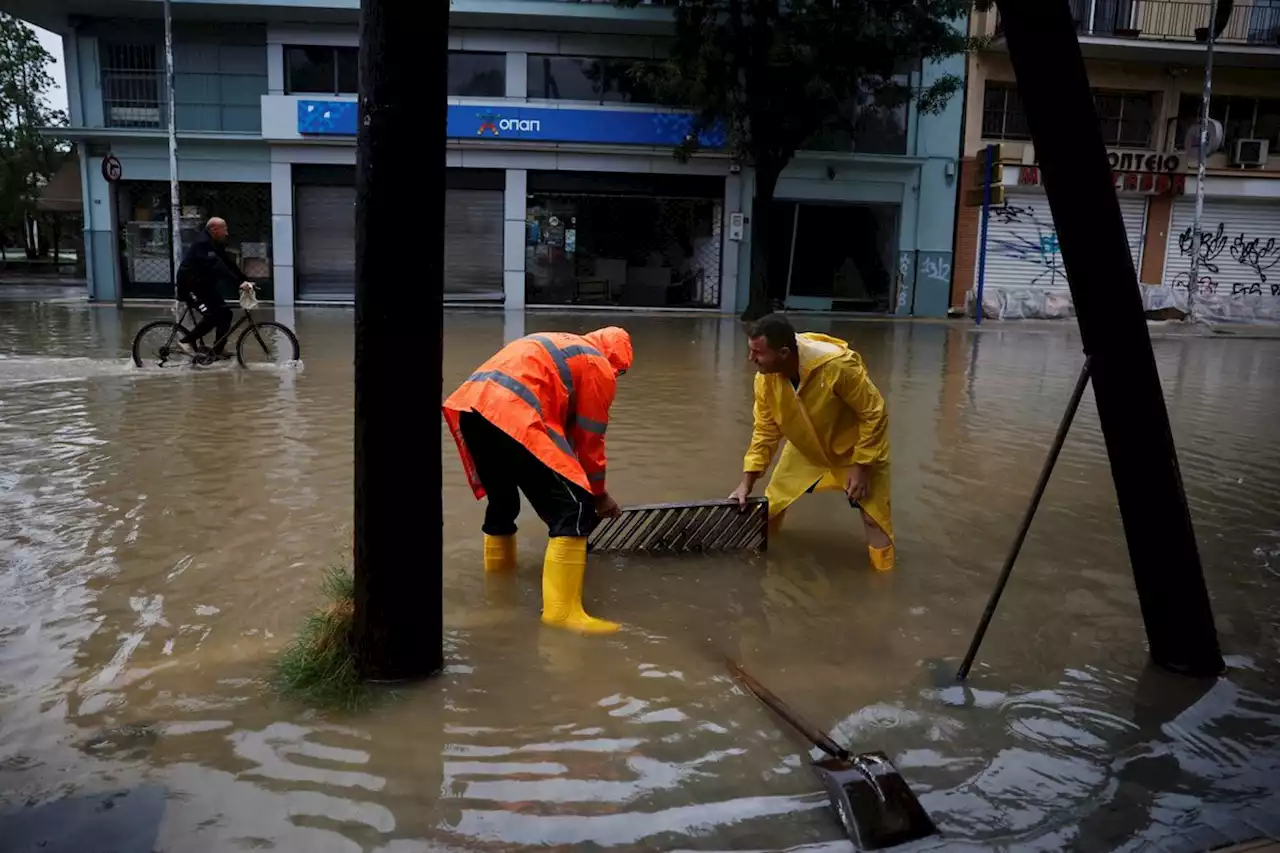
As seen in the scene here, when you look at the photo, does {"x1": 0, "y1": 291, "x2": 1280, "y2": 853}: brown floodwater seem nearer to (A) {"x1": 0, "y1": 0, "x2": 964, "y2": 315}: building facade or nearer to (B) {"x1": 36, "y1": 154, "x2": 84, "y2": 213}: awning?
(A) {"x1": 0, "y1": 0, "x2": 964, "y2": 315}: building facade

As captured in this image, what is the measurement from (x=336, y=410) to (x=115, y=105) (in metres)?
17.6

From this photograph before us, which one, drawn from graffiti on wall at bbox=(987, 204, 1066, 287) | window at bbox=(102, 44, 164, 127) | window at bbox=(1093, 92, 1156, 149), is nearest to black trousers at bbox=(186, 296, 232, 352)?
window at bbox=(102, 44, 164, 127)

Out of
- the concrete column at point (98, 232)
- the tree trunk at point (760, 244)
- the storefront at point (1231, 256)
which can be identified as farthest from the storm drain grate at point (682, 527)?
the storefront at point (1231, 256)

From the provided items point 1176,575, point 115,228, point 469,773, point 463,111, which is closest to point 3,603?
point 469,773

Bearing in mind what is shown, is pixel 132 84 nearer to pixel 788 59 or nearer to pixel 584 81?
pixel 584 81

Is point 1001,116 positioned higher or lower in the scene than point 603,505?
higher

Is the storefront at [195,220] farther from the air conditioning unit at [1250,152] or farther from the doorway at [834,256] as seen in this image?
the air conditioning unit at [1250,152]

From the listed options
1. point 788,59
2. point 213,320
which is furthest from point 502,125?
point 213,320

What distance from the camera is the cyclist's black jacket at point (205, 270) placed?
1059 centimetres

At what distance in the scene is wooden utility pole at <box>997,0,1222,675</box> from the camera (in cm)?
354

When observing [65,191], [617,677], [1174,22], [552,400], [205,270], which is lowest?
[617,677]

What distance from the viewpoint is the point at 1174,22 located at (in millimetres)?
23688

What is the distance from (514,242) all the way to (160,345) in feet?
40.1

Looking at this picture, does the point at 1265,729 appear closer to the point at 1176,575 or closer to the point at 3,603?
the point at 1176,575
